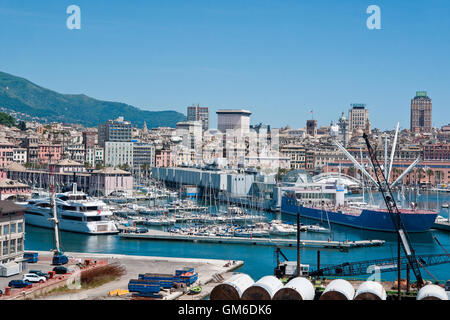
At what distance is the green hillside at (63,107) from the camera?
5322 centimetres

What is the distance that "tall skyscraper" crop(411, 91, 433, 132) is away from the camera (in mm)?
57719

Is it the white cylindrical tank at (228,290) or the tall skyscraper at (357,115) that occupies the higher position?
the tall skyscraper at (357,115)

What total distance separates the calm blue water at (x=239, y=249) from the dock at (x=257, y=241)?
226mm

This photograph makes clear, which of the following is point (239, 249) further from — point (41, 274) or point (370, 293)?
point (370, 293)

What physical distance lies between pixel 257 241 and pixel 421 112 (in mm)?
49096

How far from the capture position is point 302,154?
120 ft

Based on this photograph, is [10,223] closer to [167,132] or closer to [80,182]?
[80,182]

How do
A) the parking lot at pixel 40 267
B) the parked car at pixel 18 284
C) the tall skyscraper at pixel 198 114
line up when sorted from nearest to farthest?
the parked car at pixel 18 284 → the parking lot at pixel 40 267 → the tall skyscraper at pixel 198 114

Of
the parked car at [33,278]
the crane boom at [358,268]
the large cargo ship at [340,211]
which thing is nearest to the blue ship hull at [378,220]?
the large cargo ship at [340,211]

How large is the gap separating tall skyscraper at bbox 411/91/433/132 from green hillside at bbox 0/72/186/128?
31.3 m

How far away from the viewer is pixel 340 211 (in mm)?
17172

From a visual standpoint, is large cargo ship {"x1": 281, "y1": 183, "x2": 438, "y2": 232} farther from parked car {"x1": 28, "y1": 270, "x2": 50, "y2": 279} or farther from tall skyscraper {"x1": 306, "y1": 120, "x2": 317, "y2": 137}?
tall skyscraper {"x1": 306, "y1": 120, "x2": 317, "y2": 137}

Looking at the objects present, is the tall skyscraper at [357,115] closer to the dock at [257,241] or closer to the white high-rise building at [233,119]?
the white high-rise building at [233,119]
